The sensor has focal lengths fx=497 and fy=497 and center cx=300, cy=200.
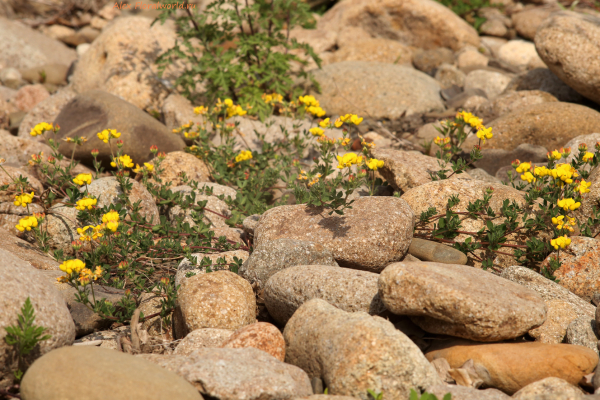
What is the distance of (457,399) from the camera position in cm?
288

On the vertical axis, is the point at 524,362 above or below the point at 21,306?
below

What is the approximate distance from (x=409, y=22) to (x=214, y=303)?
9798 mm

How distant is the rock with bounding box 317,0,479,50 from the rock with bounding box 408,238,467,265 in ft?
27.1

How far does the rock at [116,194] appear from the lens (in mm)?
5156

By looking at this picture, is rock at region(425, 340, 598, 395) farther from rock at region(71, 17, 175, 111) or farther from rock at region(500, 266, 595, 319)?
rock at region(71, 17, 175, 111)

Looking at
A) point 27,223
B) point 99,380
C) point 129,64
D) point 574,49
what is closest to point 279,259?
point 99,380

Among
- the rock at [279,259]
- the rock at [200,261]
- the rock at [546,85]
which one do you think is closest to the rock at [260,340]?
the rock at [279,259]

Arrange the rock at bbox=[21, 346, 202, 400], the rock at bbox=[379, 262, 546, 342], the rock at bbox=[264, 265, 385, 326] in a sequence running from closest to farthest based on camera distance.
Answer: the rock at bbox=[21, 346, 202, 400]
the rock at bbox=[379, 262, 546, 342]
the rock at bbox=[264, 265, 385, 326]

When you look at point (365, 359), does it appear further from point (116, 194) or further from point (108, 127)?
point (108, 127)

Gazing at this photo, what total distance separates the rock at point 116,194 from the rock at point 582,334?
381cm

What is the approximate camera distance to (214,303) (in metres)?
3.71

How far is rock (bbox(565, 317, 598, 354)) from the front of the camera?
3.47 m

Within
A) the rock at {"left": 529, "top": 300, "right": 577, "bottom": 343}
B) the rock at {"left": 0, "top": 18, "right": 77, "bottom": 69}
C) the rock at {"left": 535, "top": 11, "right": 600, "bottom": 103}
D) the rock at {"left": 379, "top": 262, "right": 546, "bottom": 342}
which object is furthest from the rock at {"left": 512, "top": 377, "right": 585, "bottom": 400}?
the rock at {"left": 0, "top": 18, "right": 77, "bottom": 69}

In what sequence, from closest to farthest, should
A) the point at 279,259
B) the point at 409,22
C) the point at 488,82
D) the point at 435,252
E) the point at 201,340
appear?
the point at 201,340 < the point at 279,259 < the point at 435,252 < the point at 488,82 < the point at 409,22
